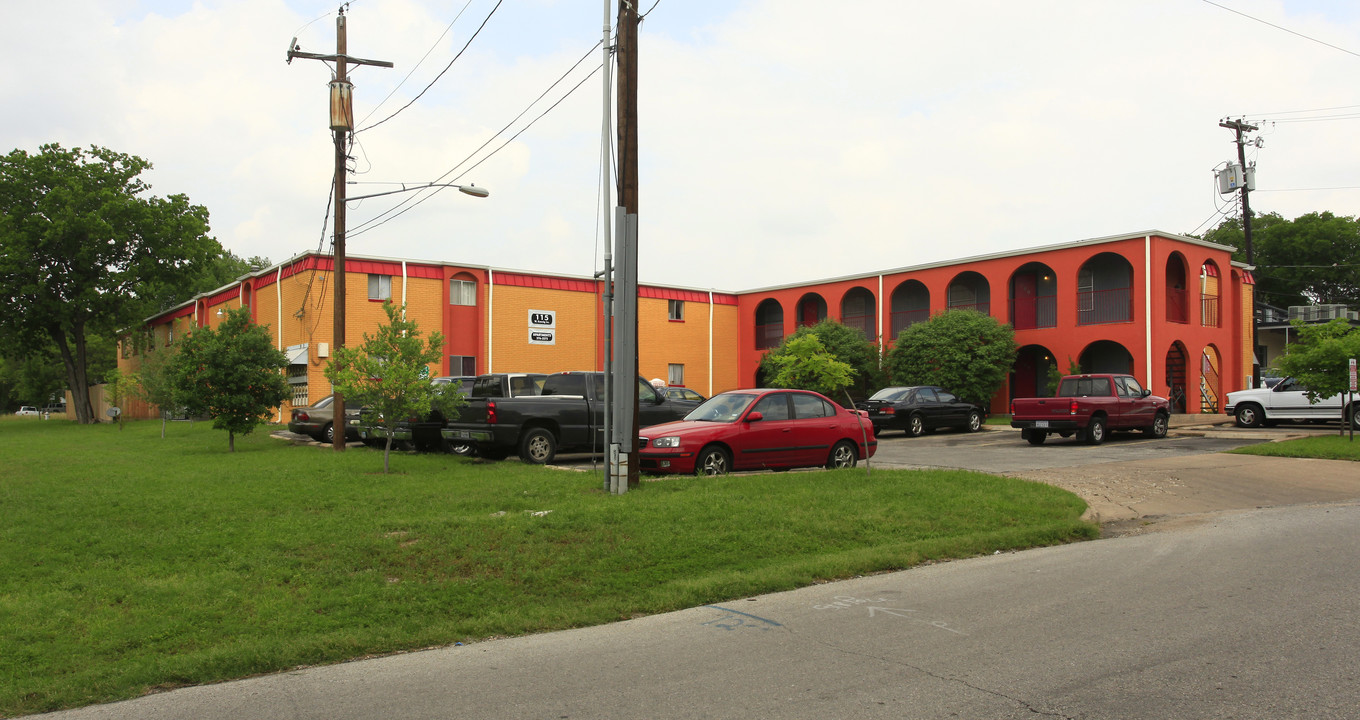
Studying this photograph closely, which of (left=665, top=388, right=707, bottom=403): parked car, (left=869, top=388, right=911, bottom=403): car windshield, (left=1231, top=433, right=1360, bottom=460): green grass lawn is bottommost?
(left=1231, top=433, right=1360, bottom=460): green grass lawn

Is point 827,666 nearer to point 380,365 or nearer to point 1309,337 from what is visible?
point 380,365

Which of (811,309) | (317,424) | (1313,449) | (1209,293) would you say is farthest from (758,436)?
(811,309)

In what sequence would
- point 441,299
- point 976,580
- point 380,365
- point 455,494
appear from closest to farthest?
point 976,580 → point 455,494 → point 380,365 → point 441,299

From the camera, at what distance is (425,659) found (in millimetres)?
5812

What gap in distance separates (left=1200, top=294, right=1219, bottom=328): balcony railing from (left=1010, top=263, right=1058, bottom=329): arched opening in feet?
16.6

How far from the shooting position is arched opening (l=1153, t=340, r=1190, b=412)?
30.9 m

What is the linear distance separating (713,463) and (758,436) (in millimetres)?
876

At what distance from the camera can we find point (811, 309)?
4150cm

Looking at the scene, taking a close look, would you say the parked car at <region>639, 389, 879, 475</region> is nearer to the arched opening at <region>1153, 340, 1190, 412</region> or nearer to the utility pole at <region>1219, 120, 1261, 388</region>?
the arched opening at <region>1153, 340, 1190, 412</region>

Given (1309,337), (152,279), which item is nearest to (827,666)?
(1309,337)

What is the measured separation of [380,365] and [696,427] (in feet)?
18.0

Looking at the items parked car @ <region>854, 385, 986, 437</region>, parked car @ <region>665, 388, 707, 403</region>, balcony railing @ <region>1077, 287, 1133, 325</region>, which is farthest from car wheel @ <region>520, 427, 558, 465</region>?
balcony railing @ <region>1077, 287, 1133, 325</region>

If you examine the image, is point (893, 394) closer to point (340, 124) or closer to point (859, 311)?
point (859, 311)

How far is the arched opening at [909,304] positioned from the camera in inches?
1455
